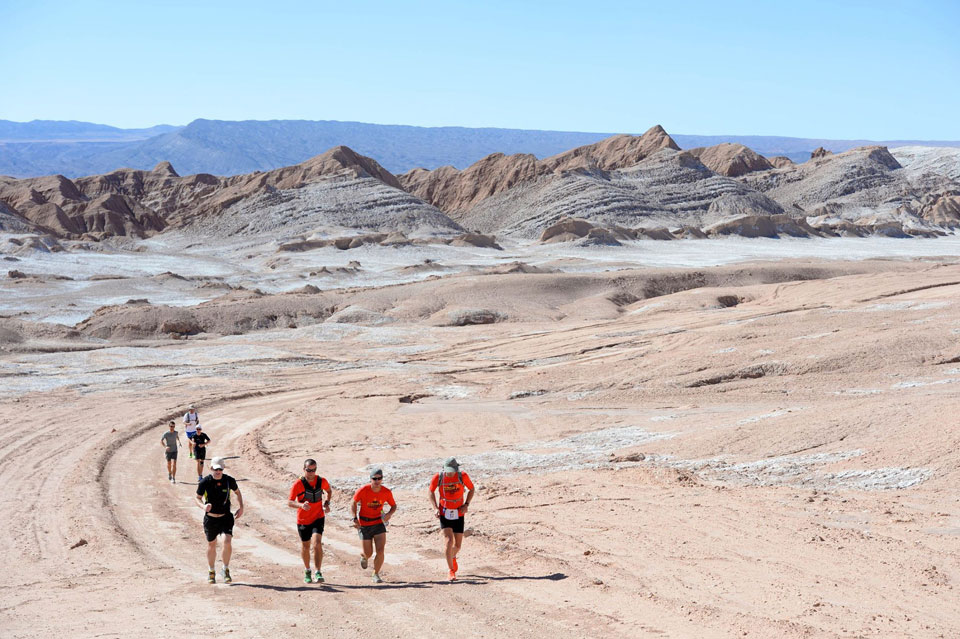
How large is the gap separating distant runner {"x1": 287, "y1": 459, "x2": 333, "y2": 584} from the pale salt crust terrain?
325 millimetres

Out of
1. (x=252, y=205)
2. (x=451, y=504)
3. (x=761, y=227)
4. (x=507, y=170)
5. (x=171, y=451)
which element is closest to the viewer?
(x=451, y=504)

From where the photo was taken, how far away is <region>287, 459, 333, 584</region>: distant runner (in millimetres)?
8742

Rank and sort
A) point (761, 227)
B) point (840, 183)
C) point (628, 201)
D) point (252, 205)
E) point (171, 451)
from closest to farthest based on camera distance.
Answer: point (171, 451) → point (761, 227) → point (252, 205) → point (628, 201) → point (840, 183)

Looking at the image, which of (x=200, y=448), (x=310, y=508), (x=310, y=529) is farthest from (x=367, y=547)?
(x=200, y=448)

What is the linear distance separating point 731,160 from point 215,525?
122m

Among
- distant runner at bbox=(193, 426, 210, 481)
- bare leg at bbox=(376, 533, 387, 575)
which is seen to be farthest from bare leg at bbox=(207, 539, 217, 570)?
distant runner at bbox=(193, 426, 210, 481)

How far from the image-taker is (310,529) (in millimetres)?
8820

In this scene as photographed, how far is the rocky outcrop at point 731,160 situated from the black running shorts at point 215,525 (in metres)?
118

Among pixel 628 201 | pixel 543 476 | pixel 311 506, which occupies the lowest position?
pixel 543 476

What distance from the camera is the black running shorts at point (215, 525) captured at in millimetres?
8783

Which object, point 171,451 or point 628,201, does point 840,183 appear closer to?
point 628,201

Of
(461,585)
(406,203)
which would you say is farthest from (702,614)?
(406,203)

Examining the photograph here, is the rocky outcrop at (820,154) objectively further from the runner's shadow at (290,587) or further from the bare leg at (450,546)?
the runner's shadow at (290,587)

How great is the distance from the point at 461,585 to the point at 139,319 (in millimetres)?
32876
